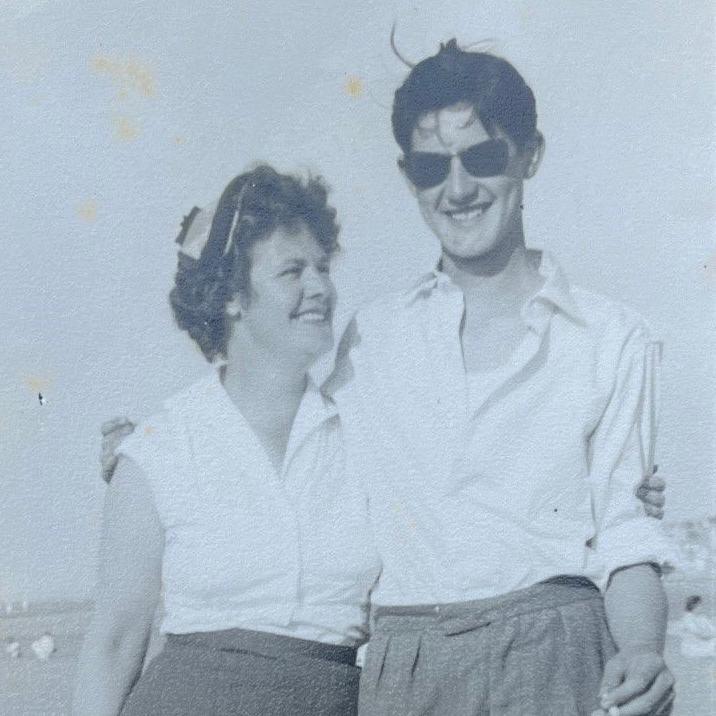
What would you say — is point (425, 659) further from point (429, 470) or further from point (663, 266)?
point (663, 266)

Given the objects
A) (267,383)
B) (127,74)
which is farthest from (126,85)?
(267,383)

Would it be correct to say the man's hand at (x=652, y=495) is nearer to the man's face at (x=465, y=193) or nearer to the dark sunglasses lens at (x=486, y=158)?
the man's face at (x=465, y=193)

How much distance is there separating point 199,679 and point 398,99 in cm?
153

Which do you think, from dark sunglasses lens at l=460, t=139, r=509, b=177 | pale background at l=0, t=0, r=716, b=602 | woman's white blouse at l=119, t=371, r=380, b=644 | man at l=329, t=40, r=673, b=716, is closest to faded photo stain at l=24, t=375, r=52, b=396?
pale background at l=0, t=0, r=716, b=602

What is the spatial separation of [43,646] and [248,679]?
0.59m

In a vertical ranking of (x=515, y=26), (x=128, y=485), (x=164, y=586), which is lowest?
(x=164, y=586)

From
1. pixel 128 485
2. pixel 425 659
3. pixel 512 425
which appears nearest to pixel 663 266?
pixel 512 425

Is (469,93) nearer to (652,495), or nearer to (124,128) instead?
(124,128)

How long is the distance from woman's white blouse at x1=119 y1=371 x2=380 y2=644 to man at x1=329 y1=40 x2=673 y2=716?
0.07 metres

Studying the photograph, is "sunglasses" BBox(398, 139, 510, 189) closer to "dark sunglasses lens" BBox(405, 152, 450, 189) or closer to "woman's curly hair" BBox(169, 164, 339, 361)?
"dark sunglasses lens" BBox(405, 152, 450, 189)

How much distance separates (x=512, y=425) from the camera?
2736mm

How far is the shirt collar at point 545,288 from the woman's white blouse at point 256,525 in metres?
0.37

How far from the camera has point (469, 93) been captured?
289 cm

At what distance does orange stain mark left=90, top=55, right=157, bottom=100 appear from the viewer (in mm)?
3023
